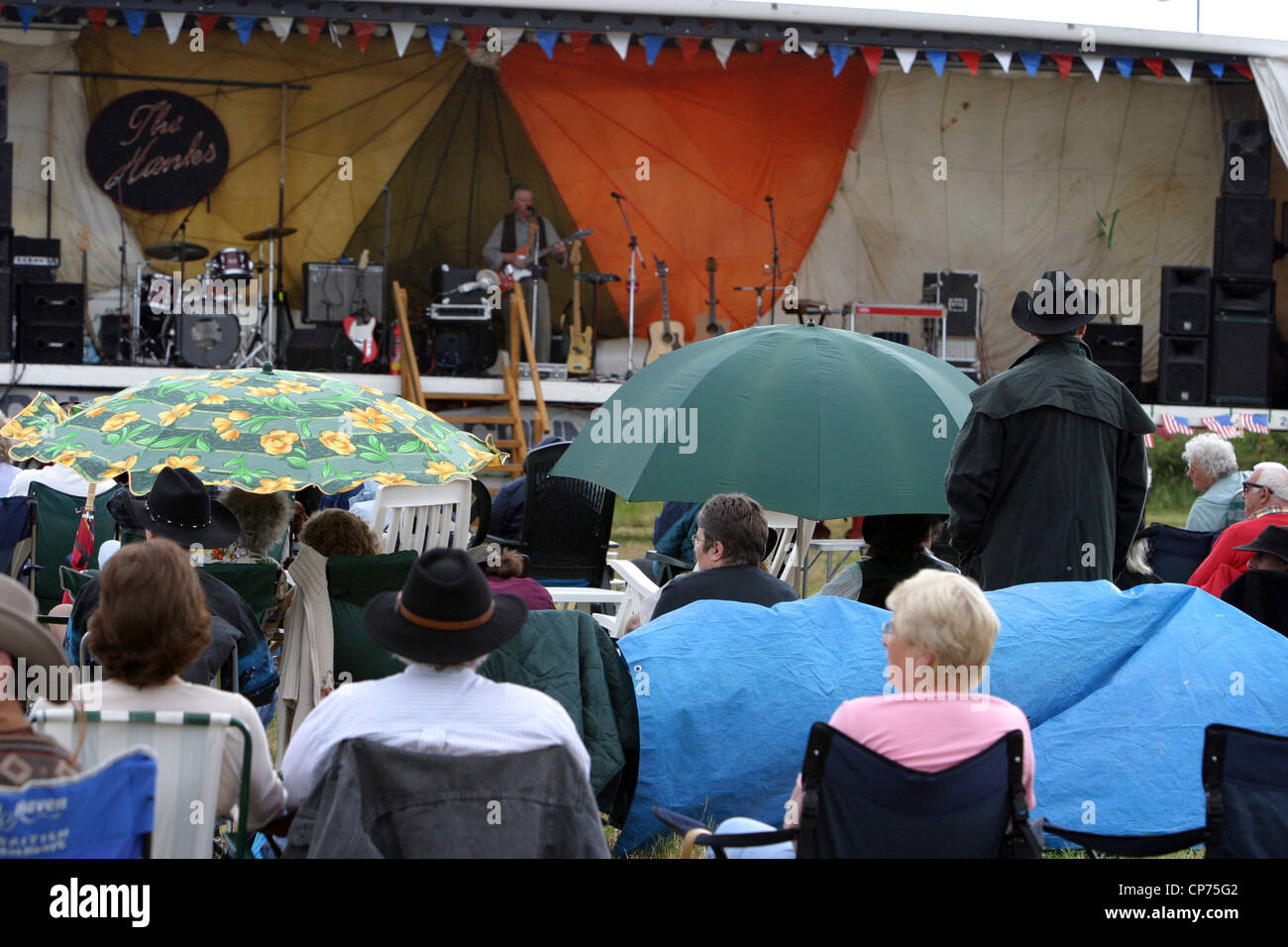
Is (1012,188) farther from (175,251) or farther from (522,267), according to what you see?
(175,251)

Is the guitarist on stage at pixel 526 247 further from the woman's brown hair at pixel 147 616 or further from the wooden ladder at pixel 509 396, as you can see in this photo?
the woman's brown hair at pixel 147 616

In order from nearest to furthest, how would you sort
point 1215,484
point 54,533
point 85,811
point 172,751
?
point 85,811, point 172,751, point 54,533, point 1215,484

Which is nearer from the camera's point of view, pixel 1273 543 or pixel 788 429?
pixel 1273 543

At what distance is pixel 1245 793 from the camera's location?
2.40 metres

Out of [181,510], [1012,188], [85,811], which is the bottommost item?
[85,811]

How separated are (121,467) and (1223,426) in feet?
31.8

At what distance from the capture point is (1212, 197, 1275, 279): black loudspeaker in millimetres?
11516


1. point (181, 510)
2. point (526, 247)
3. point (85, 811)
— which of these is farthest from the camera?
point (526, 247)

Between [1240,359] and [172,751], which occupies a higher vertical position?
[1240,359]

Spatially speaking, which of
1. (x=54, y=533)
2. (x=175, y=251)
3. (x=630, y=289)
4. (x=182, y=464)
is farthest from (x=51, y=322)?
(x=182, y=464)

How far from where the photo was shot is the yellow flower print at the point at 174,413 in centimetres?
377

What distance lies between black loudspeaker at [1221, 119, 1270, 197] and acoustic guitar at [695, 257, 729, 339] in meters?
4.27

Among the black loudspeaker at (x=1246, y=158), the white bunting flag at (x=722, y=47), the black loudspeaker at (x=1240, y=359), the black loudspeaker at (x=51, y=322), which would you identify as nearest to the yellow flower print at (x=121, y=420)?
the black loudspeaker at (x=51, y=322)
